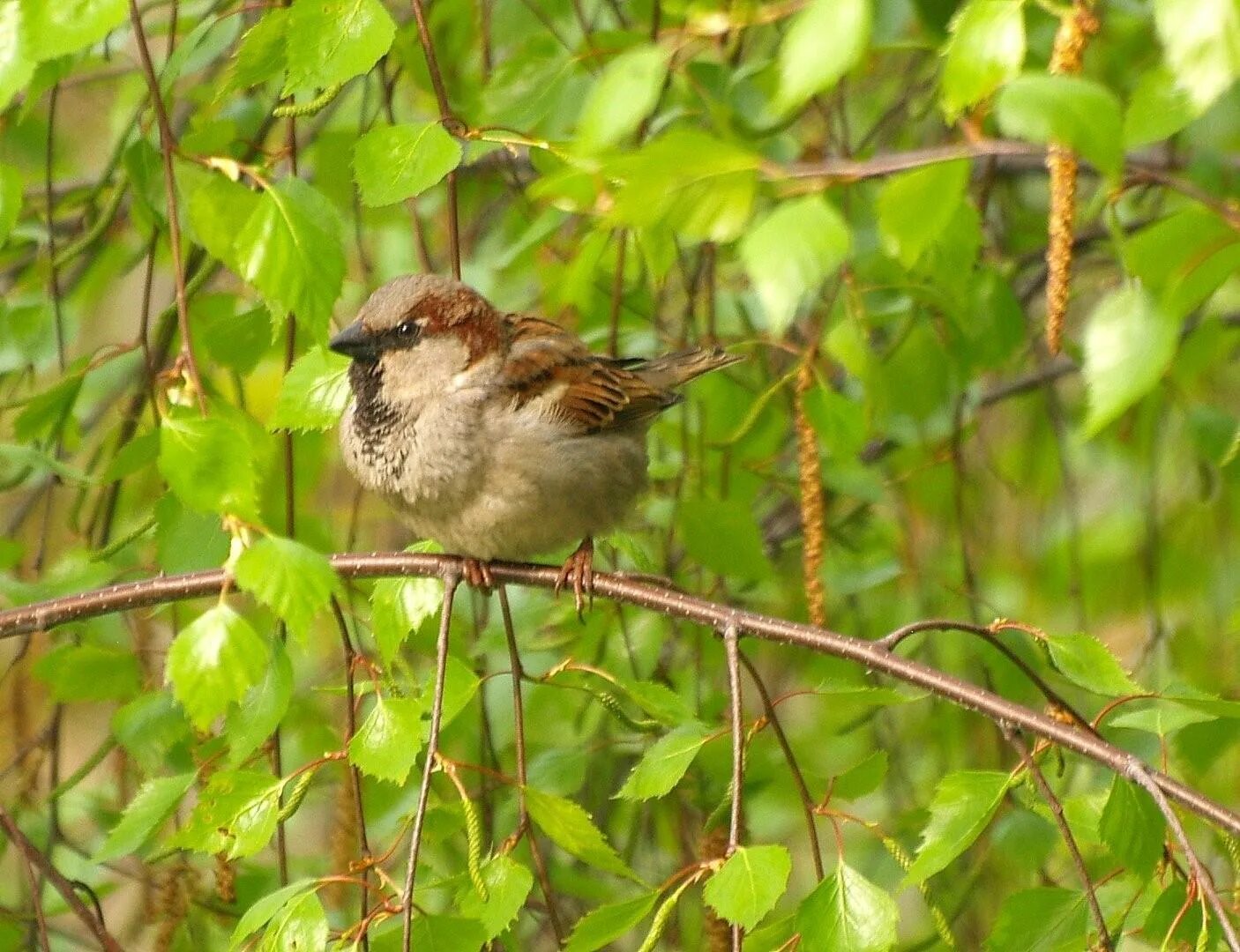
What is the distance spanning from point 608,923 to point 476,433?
3.09ft

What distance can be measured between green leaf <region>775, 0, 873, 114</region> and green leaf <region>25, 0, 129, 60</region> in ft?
1.71

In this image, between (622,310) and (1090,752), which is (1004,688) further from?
(1090,752)

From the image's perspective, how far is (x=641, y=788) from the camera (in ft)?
4.95

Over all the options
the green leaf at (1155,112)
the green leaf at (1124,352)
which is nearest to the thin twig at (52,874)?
the green leaf at (1124,352)

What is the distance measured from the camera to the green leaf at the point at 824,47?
3.58 feet

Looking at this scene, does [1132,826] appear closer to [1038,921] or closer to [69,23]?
[1038,921]

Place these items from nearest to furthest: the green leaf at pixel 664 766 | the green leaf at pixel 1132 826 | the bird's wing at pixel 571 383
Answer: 1. the green leaf at pixel 1132 826
2. the green leaf at pixel 664 766
3. the bird's wing at pixel 571 383

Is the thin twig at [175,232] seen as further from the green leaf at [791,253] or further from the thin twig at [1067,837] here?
the thin twig at [1067,837]

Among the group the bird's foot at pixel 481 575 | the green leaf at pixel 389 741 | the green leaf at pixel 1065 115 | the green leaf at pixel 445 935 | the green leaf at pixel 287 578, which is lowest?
the green leaf at pixel 445 935

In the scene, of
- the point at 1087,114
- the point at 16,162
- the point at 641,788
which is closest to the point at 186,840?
the point at 641,788

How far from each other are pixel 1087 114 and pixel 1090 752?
57cm

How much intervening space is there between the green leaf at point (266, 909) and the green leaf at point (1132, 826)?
685mm

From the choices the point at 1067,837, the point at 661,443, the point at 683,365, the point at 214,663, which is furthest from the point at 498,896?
the point at 661,443

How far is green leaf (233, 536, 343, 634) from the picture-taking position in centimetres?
122
